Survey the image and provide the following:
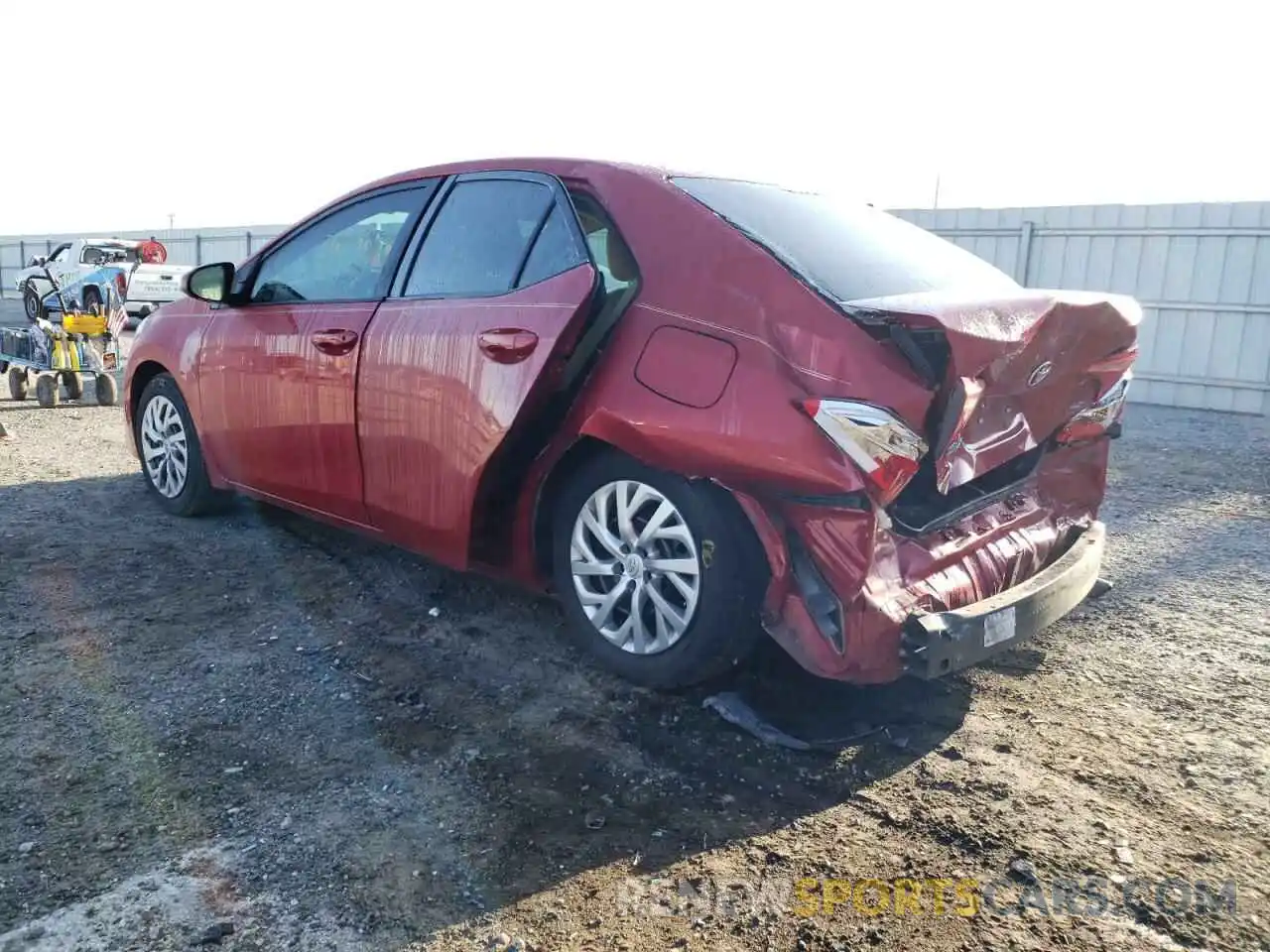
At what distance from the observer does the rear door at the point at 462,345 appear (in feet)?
10.5

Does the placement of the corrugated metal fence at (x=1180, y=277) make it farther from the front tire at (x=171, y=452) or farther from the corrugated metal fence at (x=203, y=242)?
the corrugated metal fence at (x=203, y=242)

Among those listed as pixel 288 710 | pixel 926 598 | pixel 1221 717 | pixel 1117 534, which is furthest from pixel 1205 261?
pixel 288 710

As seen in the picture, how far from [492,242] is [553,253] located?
35 centimetres

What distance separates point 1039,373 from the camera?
9.70ft

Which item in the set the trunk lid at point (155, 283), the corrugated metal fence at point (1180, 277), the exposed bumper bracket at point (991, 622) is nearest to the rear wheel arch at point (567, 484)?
the exposed bumper bracket at point (991, 622)

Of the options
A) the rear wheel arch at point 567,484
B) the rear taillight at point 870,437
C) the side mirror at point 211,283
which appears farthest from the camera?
the side mirror at point 211,283

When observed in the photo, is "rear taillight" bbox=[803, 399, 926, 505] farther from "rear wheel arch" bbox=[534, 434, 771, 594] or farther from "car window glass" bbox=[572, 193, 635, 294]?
"car window glass" bbox=[572, 193, 635, 294]

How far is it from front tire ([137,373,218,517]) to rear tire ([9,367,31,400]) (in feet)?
→ 16.3

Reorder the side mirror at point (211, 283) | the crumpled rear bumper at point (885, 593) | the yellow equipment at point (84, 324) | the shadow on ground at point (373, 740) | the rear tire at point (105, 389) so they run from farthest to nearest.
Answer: the rear tire at point (105, 389) → the yellow equipment at point (84, 324) → the side mirror at point (211, 283) → the crumpled rear bumper at point (885, 593) → the shadow on ground at point (373, 740)

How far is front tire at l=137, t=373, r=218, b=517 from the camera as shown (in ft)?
16.4

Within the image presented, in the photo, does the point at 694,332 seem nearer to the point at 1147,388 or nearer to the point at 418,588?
the point at 418,588

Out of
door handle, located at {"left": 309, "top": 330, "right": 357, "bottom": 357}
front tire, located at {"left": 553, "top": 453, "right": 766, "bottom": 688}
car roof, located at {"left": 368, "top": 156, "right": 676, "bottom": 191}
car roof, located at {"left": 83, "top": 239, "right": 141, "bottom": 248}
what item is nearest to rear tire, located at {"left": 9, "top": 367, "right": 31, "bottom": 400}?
door handle, located at {"left": 309, "top": 330, "right": 357, "bottom": 357}

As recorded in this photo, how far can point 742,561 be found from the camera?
9.52ft

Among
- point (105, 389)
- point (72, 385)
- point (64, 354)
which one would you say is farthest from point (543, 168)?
point (72, 385)
